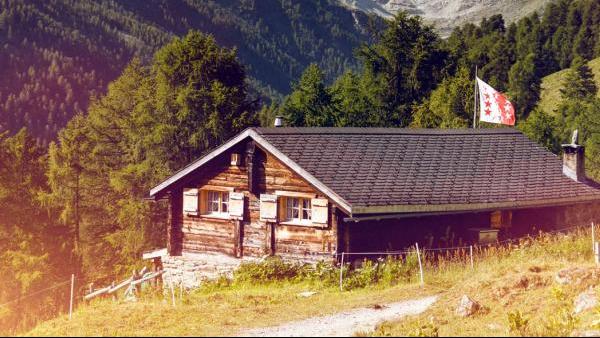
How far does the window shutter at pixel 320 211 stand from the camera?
947 inches

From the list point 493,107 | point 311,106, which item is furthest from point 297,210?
point 311,106

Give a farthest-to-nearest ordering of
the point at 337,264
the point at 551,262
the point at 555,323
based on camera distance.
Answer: the point at 337,264 → the point at 551,262 → the point at 555,323

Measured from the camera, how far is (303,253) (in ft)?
81.4

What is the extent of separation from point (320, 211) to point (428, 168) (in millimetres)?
4545

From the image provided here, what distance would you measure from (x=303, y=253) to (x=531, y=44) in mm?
105637

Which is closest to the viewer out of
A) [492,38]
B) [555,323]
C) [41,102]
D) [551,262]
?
[555,323]

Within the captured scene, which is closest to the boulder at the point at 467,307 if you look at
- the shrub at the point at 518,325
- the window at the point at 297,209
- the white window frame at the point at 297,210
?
the shrub at the point at 518,325

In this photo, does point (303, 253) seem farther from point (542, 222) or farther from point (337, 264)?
point (542, 222)

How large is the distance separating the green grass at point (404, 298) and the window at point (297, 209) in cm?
327

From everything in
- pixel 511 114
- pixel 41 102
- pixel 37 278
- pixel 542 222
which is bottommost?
pixel 37 278

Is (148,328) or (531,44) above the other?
(531,44)

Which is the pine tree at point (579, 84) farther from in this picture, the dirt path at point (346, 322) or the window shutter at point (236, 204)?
the dirt path at point (346, 322)

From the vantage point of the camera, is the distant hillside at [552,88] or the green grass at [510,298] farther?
the distant hillside at [552,88]

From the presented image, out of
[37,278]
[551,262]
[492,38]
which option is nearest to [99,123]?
[37,278]
